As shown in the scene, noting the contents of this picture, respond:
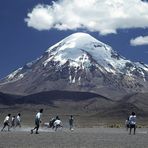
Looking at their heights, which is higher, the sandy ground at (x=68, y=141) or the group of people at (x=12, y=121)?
the group of people at (x=12, y=121)

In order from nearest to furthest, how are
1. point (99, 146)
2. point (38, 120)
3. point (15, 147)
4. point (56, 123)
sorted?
point (15, 147) → point (99, 146) → point (38, 120) → point (56, 123)

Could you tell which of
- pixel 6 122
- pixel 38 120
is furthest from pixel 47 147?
pixel 6 122

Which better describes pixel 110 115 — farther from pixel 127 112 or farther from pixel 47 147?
pixel 47 147

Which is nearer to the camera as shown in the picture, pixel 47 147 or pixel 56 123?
pixel 47 147

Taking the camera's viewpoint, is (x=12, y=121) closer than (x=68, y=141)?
No

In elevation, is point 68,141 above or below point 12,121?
below

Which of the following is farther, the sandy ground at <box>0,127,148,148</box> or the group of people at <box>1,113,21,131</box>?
the group of people at <box>1,113,21,131</box>

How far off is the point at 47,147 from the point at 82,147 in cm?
180

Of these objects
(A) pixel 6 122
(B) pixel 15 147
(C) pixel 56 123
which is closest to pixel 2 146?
(B) pixel 15 147

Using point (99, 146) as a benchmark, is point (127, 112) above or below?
above

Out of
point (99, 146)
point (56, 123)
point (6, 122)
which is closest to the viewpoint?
point (99, 146)

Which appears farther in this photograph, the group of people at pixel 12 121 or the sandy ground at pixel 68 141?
the group of people at pixel 12 121

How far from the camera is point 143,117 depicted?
7574 inches

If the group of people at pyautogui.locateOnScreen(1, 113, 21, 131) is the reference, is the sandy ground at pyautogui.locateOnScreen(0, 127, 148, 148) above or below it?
below
